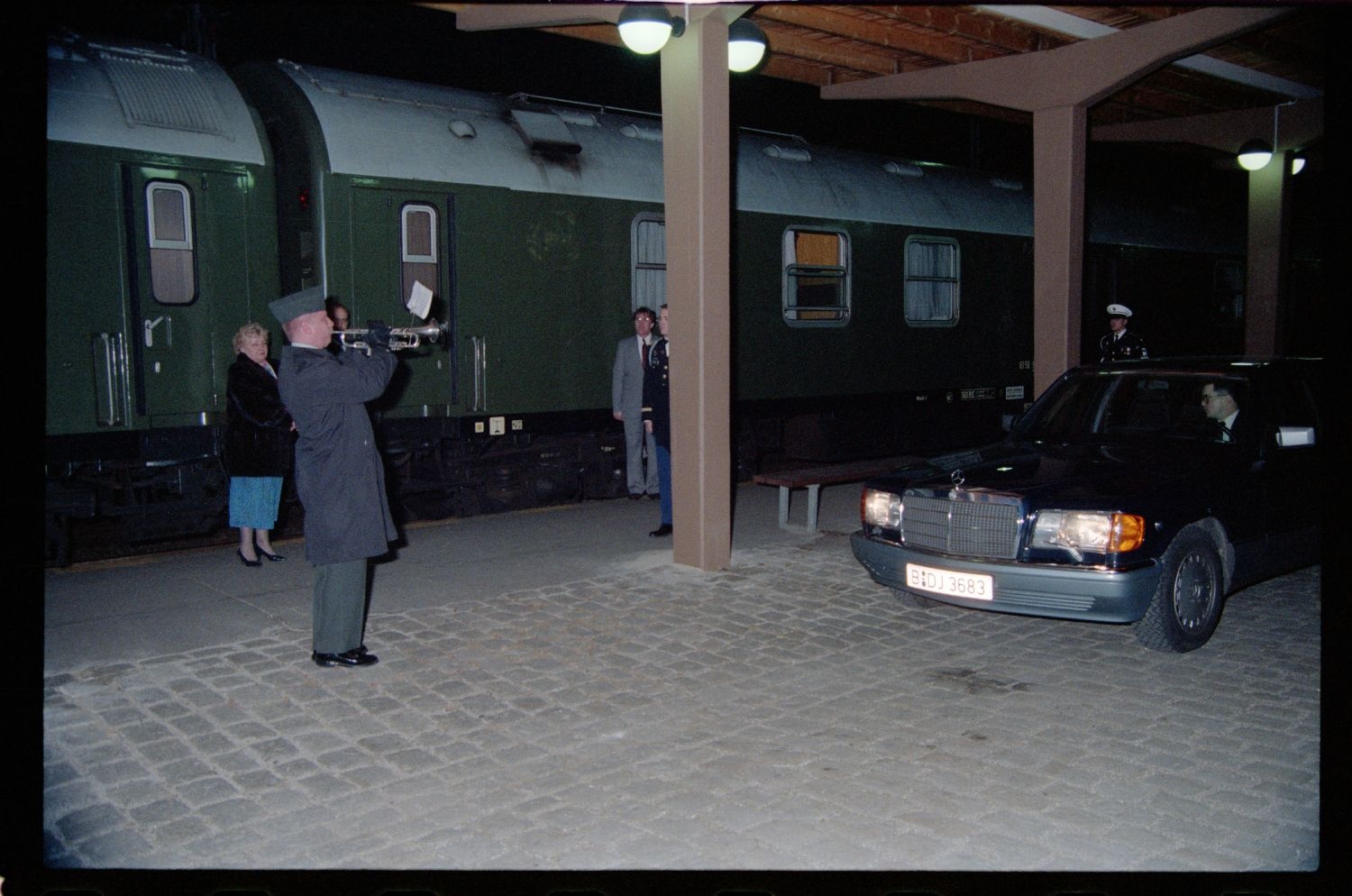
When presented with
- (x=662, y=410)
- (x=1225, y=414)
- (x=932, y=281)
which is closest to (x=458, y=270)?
(x=662, y=410)

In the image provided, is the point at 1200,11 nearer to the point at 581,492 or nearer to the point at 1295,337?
the point at 581,492

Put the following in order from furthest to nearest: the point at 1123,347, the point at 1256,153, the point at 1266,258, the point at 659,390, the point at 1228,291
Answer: the point at 1228,291 → the point at 1266,258 → the point at 1256,153 → the point at 1123,347 → the point at 659,390

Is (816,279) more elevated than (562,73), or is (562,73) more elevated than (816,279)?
(562,73)

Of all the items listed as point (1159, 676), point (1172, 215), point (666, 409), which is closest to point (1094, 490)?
point (1159, 676)

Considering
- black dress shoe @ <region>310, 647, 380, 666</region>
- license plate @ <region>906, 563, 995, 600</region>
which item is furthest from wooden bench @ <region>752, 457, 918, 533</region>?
black dress shoe @ <region>310, 647, 380, 666</region>

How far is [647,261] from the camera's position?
11.0m

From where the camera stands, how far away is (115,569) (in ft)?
25.9

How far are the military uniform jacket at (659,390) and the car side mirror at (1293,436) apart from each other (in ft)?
16.1

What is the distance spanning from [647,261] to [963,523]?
5880 mm

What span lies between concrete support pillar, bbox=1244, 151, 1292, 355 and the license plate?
35.2ft

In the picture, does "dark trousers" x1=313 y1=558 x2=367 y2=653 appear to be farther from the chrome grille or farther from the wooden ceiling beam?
the wooden ceiling beam

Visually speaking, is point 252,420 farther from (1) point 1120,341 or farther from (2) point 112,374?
(1) point 1120,341

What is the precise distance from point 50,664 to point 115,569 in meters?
2.27

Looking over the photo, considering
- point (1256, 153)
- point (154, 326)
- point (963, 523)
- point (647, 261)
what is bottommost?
point (963, 523)
